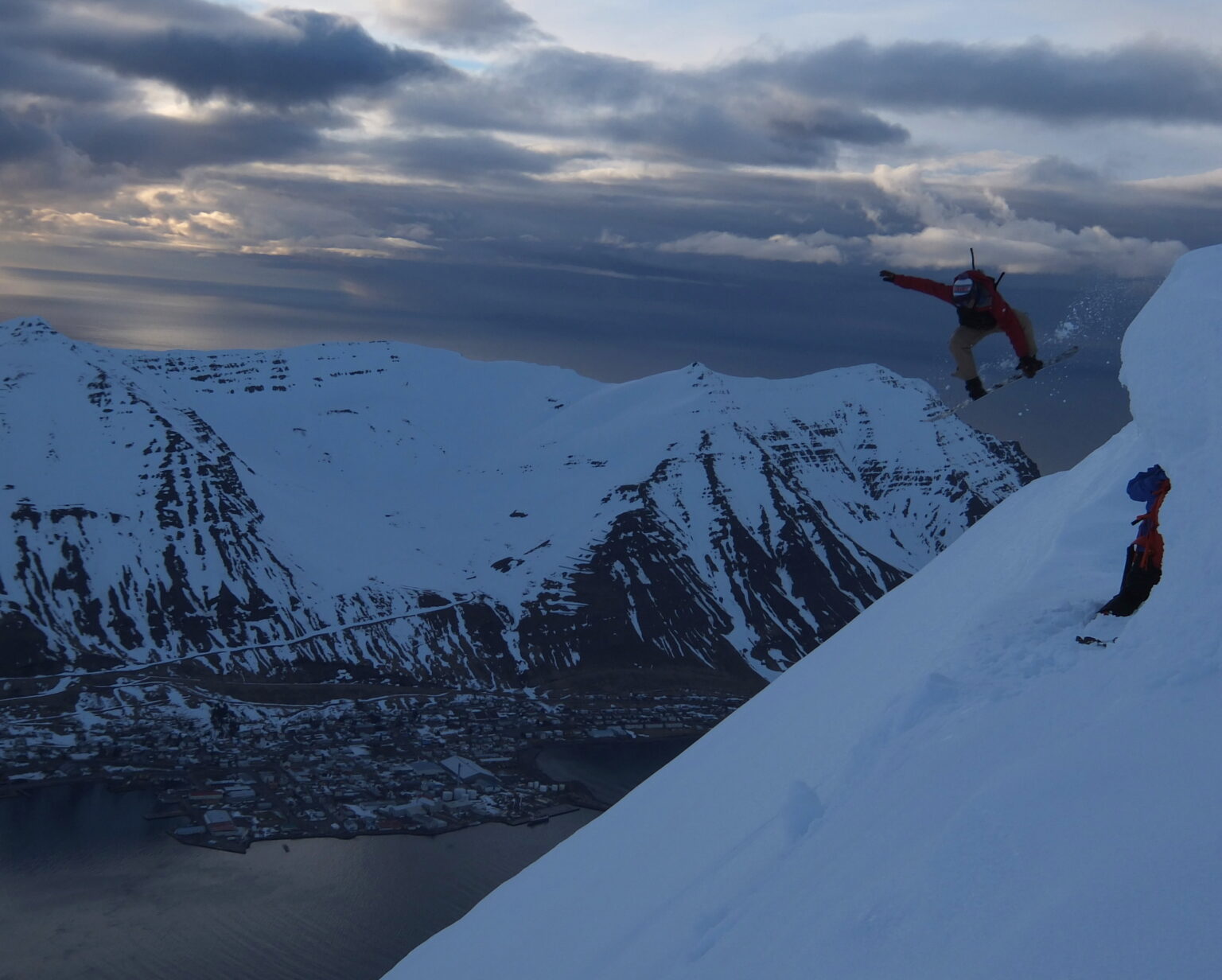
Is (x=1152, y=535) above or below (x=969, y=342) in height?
below

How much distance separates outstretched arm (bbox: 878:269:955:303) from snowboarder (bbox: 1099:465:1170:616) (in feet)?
16.6

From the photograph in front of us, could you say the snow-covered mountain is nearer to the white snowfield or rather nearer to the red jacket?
the red jacket

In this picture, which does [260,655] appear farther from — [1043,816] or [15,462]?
[1043,816]

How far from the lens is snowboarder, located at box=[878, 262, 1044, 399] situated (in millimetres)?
11898

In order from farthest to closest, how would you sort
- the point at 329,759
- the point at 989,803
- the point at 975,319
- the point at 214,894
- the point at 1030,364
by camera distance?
the point at 329,759, the point at 214,894, the point at 1030,364, the point at 975,319, the point at 989,803

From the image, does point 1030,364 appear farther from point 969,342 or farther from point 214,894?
point 214,894

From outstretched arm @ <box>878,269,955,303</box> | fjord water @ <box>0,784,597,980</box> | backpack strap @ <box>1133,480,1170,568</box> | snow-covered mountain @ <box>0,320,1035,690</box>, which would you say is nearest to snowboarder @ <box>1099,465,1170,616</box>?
backpack strap @ <box>1133,480,1170,568</box>

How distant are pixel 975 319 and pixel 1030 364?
107cm

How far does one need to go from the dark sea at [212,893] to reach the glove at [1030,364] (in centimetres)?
4575

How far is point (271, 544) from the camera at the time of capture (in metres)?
136

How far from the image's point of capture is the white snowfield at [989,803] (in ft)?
13.1

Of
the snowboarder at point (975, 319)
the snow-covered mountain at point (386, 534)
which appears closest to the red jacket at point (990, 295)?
the snowboarder at point (975, 319)

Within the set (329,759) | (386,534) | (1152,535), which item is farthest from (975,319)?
(386,534)

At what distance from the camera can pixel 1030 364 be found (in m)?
12.8
